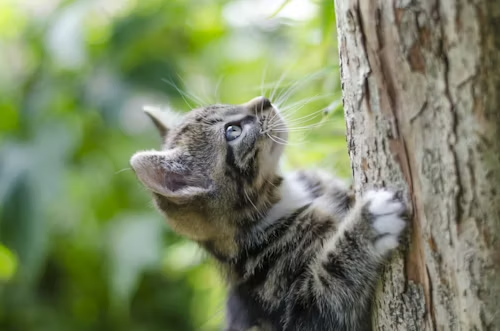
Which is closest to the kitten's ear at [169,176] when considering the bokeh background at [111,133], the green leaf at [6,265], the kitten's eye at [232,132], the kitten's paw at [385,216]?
the kitten's eye at [232,132]

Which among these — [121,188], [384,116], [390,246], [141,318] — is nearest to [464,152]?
[384,116]

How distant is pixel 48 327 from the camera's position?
10.6 feet

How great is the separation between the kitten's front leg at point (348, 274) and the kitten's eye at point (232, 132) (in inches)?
17.4

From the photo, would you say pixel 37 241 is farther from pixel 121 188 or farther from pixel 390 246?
pixel 390 246

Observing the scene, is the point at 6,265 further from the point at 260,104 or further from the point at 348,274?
the point at 348,274

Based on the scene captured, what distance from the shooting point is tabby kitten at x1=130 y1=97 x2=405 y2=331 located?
130 cm

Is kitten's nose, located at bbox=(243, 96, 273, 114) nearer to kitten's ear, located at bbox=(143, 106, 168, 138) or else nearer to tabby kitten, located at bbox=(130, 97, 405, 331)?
tabby kitten, located at bbox=(130, 97, 405, 331)

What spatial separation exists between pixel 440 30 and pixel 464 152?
0.61ft

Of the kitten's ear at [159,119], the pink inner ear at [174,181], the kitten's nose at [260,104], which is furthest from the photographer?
the kitten's ear at [159,119]

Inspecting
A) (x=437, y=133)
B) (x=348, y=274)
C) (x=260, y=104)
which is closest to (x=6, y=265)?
(x=260, y=104)

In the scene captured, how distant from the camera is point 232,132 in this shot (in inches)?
65.5

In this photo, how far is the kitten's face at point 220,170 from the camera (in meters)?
1.57

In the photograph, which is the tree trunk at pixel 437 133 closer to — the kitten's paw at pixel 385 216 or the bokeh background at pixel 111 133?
the kitten's paw at pixel 385 216

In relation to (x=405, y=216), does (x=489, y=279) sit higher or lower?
lower
